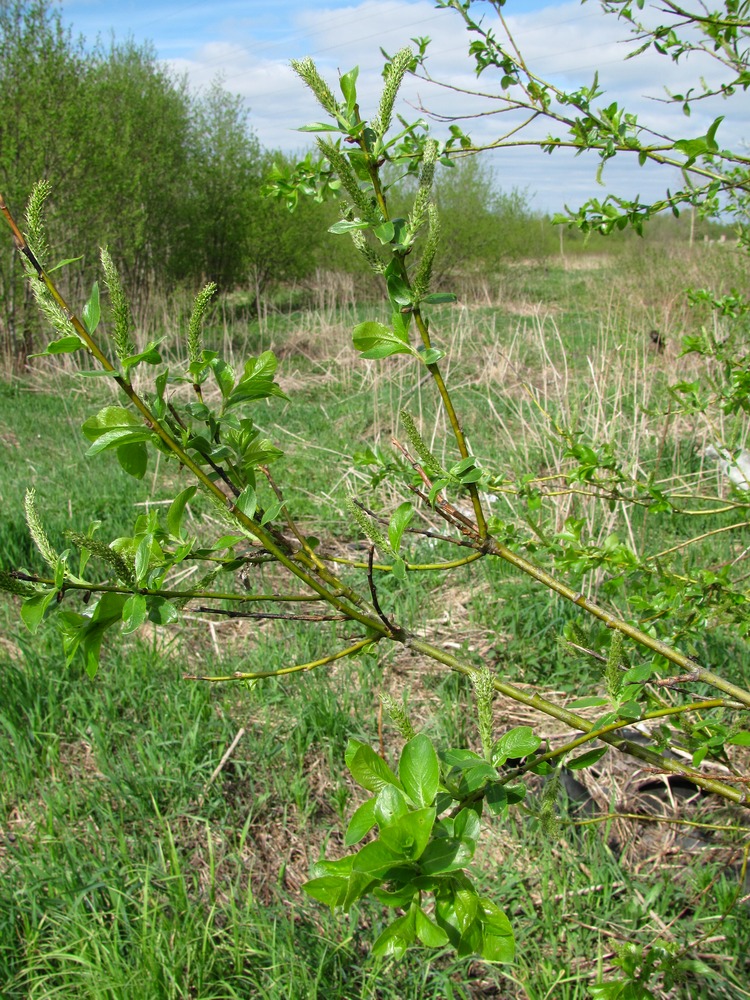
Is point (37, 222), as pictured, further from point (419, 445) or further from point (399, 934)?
point (399, 934)

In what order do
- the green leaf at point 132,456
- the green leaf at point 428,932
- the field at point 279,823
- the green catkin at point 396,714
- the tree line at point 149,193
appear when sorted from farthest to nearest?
the tree line at point 149,193, the field at point 279,823, the green leaf at point 132,456, the green catkin at point 396,714, the green leaf at point 428,932

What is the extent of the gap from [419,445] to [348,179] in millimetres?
247

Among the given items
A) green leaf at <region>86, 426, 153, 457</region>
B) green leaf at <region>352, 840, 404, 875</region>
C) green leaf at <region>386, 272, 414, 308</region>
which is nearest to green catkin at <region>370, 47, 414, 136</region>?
green leaf at <region>386, 272, 414, 308</region>

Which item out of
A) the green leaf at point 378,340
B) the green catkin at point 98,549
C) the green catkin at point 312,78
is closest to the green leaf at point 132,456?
the green catkin at point 98,549

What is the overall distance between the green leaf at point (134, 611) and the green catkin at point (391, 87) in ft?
1.43

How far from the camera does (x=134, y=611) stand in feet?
2.05

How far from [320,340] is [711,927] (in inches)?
328

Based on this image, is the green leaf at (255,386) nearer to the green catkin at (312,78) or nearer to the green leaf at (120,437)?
the green leaf at (120,437)

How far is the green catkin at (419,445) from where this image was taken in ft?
2.18

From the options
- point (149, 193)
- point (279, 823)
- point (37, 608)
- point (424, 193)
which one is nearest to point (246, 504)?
point (37, 608)

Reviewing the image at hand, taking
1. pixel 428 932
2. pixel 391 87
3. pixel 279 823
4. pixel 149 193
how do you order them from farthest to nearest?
pixel 149 193 → pixel 279 823 → pixel 391 87 → pixel 428 932

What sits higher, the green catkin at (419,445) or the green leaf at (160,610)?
the green catkin at (419,445)

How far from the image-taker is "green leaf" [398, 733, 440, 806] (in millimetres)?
531

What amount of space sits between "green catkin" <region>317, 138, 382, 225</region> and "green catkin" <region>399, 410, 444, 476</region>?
161 millimetres
